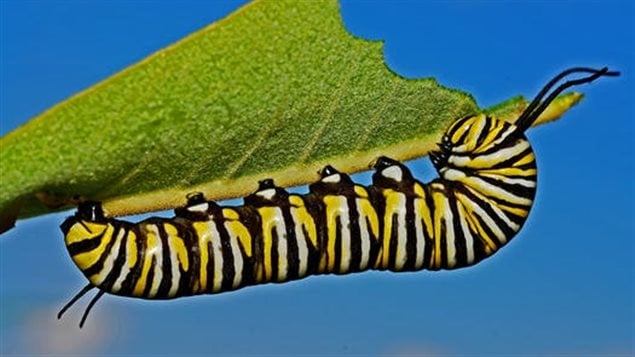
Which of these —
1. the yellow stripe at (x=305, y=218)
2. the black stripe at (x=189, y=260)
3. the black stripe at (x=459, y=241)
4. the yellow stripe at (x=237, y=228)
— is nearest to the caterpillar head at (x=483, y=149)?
the black stripe at (x=459, y=241)

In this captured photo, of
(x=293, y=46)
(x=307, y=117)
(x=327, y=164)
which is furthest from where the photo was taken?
(x=327, y=164)

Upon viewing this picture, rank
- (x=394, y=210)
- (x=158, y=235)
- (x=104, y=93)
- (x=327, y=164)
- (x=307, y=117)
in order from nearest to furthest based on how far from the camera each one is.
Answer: (x=104, y=93)
(x=307, y=117)
(x=327, y=164)
(x=158, y=235)
(x=394, y=210)

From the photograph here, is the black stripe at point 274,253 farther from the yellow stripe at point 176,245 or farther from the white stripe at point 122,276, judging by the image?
the white stripe at point 122,276

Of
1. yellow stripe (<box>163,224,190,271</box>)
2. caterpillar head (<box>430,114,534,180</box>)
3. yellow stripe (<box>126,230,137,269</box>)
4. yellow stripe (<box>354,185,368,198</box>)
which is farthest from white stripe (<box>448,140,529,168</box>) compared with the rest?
yellow stripe (<box>126,230,137,269</box>)

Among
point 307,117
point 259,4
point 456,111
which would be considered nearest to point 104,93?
point 259,4

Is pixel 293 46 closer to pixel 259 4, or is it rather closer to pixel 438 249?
pixel 259 4

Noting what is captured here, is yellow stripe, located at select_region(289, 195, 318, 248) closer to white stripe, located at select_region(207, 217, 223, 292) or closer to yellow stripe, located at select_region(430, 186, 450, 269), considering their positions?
white stripe, located at select_region(207, 217, 223, 292)

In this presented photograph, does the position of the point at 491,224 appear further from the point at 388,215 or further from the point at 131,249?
the point at 131,249
